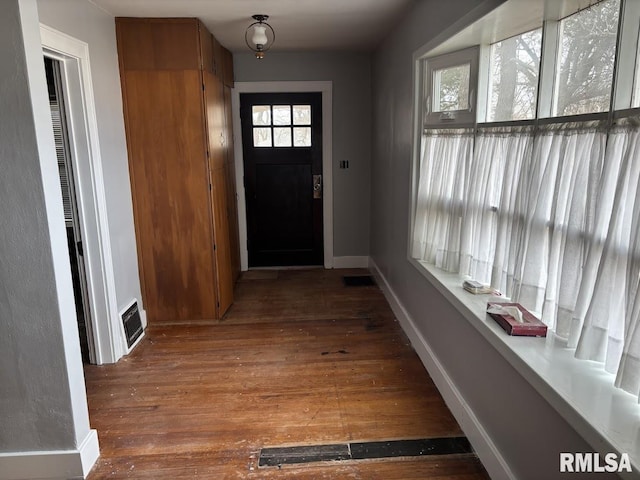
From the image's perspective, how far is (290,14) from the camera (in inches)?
128

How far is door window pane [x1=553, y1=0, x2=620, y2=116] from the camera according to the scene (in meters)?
1.51

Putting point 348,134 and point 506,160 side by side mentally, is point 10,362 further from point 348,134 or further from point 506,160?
point 348,134

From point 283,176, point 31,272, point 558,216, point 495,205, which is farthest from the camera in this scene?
point 283,176

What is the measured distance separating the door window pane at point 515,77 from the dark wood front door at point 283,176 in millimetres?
2878

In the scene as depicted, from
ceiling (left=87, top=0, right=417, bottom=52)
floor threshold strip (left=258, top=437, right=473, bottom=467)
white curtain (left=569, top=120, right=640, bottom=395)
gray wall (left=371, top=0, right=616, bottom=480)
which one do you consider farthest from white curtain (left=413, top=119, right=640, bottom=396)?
ceiling (left=87, top=0, right=417, bottom=52)

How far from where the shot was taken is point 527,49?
204cm

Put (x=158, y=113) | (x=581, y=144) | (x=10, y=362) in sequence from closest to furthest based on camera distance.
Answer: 1. (x=581, y=144)
2. (x=10, y=362)
3. (x=158, y=113)

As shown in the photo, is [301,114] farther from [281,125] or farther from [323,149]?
[323,149]

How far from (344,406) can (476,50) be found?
85.2 inches

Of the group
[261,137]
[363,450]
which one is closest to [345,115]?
[261,137]

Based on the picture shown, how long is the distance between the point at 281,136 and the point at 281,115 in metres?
0.23

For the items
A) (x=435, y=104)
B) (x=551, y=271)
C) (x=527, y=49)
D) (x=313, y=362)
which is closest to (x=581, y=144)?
(x=551, y=271)

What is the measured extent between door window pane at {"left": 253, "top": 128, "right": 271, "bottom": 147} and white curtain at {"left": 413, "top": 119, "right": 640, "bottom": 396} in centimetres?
274

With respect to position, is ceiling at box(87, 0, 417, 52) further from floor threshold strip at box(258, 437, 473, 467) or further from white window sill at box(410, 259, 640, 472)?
floor threshold strip at box(258, 437, 473, 467)
